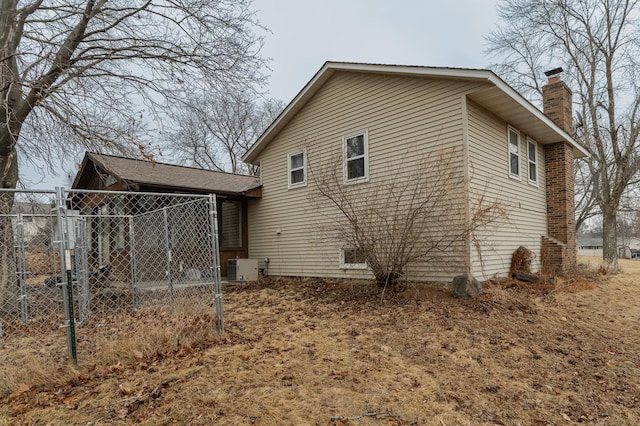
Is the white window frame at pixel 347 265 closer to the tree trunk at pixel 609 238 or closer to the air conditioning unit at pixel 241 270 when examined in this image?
the air conditioning unit at pixel 241 270

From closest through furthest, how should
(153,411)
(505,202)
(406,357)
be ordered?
1. (153,411)
2. (406,357)
3. (505,202)

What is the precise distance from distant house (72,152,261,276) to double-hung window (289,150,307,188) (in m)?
1.44

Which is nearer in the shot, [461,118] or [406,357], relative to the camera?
[406,357]

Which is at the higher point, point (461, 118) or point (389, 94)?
point (389, 94)

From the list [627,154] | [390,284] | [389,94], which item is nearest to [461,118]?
[389,94]

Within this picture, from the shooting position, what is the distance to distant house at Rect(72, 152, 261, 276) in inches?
405

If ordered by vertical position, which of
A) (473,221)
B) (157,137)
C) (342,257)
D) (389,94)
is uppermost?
(389,94)

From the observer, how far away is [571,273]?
9.64m

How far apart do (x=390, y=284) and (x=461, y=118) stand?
11.8 ft

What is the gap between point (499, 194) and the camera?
28.2ft

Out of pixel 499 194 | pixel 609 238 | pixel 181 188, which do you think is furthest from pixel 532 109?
pixel 609 238

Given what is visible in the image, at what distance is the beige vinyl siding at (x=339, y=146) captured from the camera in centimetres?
795

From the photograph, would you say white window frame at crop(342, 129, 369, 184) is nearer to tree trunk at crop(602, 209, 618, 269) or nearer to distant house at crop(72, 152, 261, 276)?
distant house at crop(72, 152, 261, 276)

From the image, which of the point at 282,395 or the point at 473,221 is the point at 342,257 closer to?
the point at 473,221
